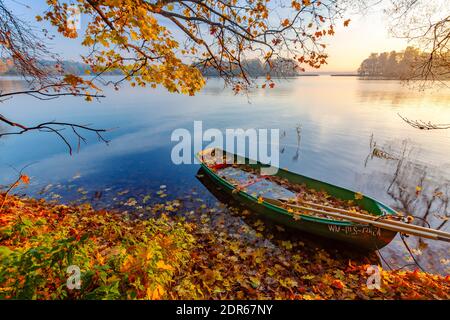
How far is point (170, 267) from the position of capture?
12.0 feet

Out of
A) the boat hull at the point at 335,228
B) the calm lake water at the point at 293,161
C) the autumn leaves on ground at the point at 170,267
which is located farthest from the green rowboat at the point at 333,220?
the calm lake water at the point at 293,161

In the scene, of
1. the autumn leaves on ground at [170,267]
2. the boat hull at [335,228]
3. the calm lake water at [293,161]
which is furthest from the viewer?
the calm lake water at [293,161]

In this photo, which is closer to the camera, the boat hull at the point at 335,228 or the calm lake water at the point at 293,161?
the boat hull at the point at 335,228

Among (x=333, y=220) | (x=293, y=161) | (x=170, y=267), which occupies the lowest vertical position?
(x=293, y=161)

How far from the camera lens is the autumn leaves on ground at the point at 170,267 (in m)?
3.03

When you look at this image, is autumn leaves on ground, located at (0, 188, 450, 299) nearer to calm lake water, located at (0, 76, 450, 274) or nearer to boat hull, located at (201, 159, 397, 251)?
boat hull, located at (201, 159, 397, 251)

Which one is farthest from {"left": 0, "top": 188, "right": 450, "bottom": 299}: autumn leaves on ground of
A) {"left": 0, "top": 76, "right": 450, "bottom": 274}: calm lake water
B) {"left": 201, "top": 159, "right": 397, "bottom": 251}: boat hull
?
{"left": 0, "top": 76, "right": 450, "bottom": 274}: calm lake water

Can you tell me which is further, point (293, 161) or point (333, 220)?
point (293, 161)

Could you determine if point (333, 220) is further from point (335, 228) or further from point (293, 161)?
point (293, 161)

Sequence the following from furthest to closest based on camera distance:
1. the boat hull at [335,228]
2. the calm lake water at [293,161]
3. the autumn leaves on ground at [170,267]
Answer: the calm lake water at [293,161] → the boat hull at [335,228] → the autumn leaves on ground at [170,267]

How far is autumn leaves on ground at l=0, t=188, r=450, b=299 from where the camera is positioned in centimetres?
303

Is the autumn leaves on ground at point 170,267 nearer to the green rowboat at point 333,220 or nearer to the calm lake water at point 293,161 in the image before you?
the green rowboat at point 333,220

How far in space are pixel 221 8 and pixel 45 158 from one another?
66.6 ft

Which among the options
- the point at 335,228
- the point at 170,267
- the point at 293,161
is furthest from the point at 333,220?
the point at 293,161
